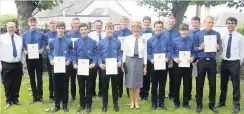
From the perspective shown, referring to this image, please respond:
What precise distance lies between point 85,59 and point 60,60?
0.56m

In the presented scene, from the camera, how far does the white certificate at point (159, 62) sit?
279 inches

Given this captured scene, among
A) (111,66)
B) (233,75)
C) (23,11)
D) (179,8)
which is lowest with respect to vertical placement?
(233,75)

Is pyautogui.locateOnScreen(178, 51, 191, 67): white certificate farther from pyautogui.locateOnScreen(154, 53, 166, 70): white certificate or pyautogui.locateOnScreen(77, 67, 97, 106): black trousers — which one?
pyautogui.locateOnScreen(77, 67, 97, 106): black trousers

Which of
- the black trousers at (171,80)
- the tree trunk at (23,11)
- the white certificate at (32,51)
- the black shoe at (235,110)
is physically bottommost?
the black shoe at (235,110)

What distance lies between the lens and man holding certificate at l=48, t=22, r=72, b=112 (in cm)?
694

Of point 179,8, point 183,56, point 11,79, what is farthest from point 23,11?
point 179,8

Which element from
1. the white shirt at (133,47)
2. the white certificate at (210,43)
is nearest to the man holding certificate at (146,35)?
the white shirt at (133,47)

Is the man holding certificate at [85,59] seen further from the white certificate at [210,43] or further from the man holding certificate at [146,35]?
the white certificate at [210,43]

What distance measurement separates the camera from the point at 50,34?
25.5 ft

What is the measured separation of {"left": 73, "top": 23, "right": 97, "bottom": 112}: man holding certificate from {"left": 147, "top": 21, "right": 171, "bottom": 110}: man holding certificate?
1.30 metres

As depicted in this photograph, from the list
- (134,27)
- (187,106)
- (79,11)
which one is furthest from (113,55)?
(79,11)

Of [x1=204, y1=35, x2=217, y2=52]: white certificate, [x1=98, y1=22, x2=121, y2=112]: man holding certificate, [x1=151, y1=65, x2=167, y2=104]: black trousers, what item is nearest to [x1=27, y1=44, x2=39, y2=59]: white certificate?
[x1=98, y1=22, x2=121, y2=112]: man holding certificate

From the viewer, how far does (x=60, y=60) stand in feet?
22.8

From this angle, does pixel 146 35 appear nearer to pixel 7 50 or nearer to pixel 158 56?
pixel 158 56
